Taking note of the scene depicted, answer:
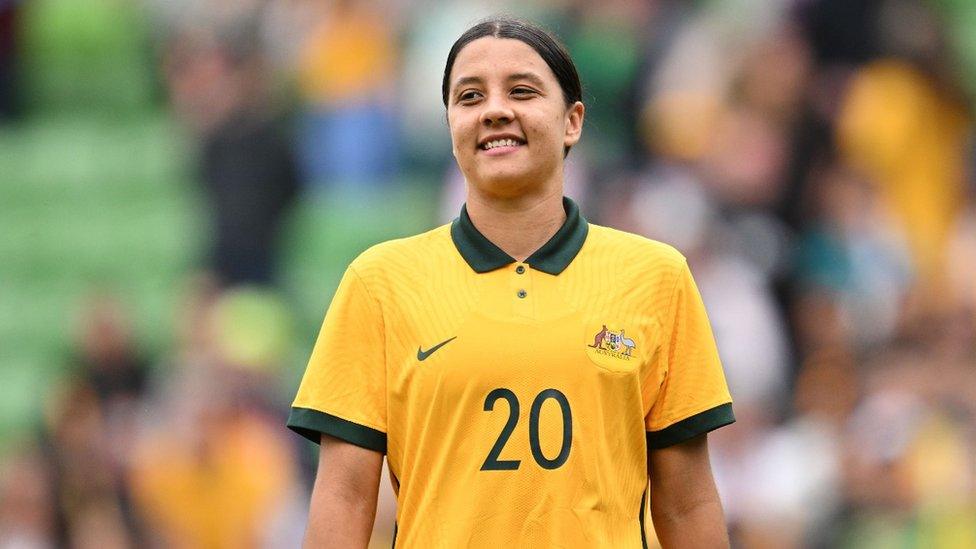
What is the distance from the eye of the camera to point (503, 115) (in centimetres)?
310

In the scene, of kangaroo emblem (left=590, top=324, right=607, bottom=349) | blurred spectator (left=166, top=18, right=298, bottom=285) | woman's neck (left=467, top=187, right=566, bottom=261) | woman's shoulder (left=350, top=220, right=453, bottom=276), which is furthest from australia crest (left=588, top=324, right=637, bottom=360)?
blurred spectator (left=166, top=18, right=298, bottom=285)

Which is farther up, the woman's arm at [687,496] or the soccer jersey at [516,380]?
the soccer jersey at [516,380]

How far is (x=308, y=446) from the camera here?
318 inches

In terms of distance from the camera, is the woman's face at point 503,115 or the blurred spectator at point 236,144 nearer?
the woman's face at point 503,115

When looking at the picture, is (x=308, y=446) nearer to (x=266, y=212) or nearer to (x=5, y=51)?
(x=266, y=212)

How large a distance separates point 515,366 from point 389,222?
18.8ft

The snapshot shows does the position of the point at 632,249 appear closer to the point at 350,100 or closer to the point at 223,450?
the point at 223,450

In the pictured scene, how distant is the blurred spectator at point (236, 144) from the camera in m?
8.88

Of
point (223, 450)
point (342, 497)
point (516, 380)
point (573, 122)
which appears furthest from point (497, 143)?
point (223, 450)

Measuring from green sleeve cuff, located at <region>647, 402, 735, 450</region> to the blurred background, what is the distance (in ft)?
13.2

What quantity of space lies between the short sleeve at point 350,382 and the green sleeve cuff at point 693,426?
1.74 ft

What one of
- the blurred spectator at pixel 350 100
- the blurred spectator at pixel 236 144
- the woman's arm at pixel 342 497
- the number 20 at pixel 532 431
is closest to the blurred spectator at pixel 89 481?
the blurred spectator at pixel 236 144

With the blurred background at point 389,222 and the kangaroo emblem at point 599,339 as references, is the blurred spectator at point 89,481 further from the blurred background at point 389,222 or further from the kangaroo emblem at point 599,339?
the kangaroo emblem at point 599,339

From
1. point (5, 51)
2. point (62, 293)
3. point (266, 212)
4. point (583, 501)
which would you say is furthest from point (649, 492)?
point (5, 51)
